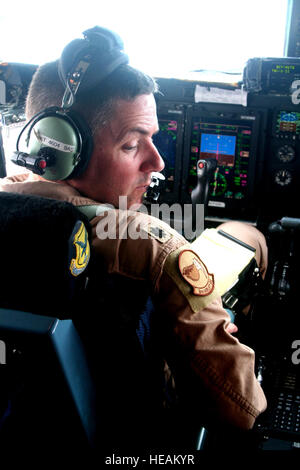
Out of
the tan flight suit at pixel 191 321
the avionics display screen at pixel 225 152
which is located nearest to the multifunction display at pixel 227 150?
the avionics display screen at pixel 225 152

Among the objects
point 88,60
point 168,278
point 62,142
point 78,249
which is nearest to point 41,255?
point 78,249

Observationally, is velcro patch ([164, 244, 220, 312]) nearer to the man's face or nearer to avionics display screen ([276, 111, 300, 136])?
the man's face

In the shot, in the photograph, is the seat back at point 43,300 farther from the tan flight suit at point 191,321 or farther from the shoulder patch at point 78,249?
the tan flight suit at point 191,321

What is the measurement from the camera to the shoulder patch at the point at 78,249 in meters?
0.62

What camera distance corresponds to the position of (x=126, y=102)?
0.95 meters

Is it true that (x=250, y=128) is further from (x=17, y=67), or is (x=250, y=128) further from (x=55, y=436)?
(x=55, y=436)

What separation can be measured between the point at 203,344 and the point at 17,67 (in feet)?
5.26

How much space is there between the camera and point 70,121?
0.89 m

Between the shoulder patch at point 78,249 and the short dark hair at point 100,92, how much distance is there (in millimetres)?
360

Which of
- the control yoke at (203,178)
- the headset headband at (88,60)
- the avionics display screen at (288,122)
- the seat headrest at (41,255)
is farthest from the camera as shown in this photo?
the avionics display screen at (288,122)

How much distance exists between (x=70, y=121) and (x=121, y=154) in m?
0.13
